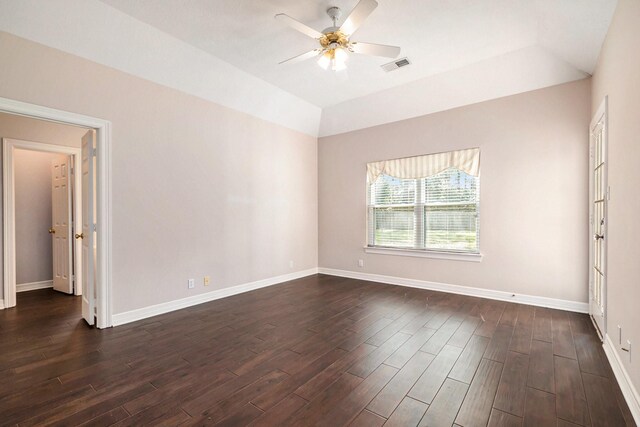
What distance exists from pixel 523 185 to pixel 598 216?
38.0 inches

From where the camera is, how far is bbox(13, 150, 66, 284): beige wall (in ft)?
15.6

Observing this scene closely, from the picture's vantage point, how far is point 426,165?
4.78 metres

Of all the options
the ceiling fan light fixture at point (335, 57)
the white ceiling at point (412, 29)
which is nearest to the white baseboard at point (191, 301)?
the white ceiling at point (412, 29)

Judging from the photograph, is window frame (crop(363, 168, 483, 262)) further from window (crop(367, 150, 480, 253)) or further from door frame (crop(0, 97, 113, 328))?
door frame (crop(0, 97, 113, 328))

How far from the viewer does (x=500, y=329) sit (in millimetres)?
3123

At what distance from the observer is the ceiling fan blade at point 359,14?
2.27 meters

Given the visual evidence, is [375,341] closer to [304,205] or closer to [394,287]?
[394,287]

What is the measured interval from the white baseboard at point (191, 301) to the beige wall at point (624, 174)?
421 cm

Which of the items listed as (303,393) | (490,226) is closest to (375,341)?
(303,393)

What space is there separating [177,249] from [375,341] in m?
2.68

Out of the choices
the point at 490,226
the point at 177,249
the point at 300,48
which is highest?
the point at 300,48

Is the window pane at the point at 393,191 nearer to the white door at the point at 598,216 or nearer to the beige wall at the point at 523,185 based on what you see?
the beige wall at the point at 523,185

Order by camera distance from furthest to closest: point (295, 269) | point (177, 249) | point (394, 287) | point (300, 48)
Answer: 1. point (295, 269)
2. point (394, 287)
3. point (177, 249)
4. point (300, 48)

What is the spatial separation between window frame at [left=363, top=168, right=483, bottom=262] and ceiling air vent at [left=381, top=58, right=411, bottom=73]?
1.81 m
